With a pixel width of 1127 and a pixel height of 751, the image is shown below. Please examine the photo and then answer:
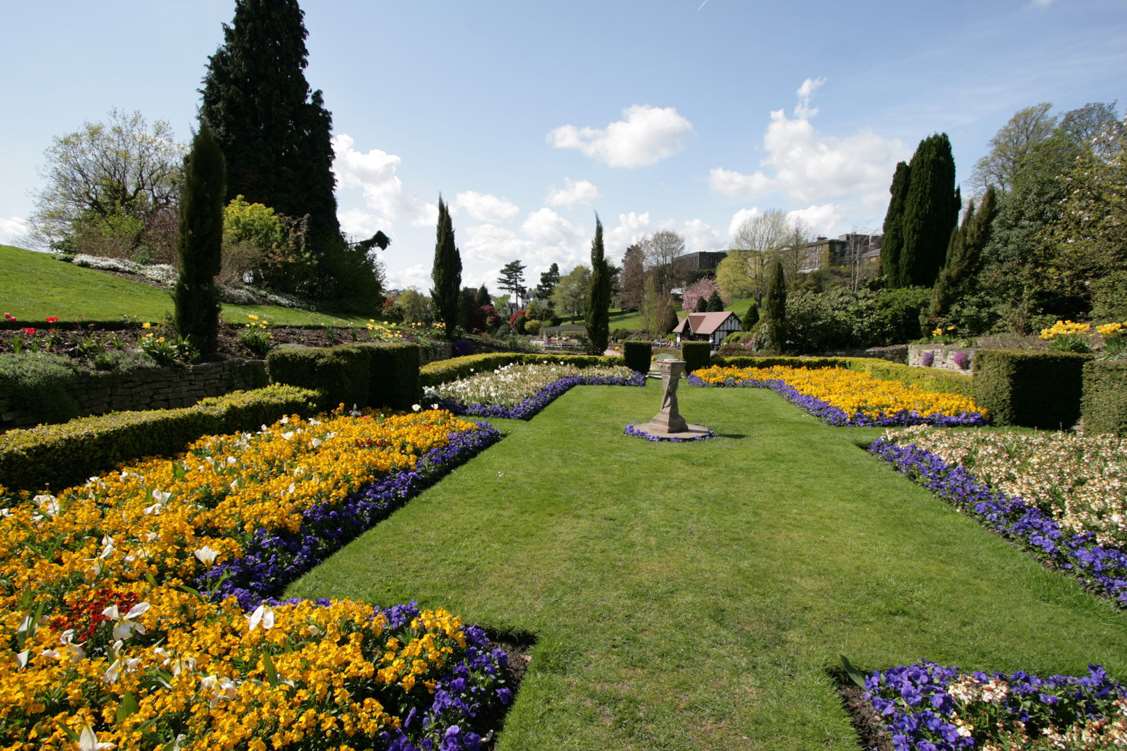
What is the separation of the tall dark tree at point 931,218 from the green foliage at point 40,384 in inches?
1222

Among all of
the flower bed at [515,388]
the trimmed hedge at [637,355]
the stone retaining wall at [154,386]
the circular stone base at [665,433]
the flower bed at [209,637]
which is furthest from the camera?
the trimmed hedge at [637,355]

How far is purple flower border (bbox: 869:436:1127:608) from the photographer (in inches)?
160

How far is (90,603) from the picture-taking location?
3.06m

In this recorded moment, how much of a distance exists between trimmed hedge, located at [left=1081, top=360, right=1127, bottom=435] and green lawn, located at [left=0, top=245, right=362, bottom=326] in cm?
1737

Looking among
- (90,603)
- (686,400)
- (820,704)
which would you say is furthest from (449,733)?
(686,400)

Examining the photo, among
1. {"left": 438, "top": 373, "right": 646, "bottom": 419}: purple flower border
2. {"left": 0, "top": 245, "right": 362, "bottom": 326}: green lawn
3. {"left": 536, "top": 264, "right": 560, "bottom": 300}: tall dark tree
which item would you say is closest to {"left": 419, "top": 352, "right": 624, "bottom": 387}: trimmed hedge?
{"left": 438, "top": 373, "right": 646, "bottom": 419}: purple flower border

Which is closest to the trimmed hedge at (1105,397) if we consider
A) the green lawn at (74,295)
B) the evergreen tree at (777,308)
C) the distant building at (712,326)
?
the evergreen tree at (777,308)

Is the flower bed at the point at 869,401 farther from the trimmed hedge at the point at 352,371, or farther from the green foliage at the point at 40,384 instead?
the green foliage at the point at 40,384

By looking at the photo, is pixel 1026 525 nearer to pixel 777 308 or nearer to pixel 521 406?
pixel 521 406

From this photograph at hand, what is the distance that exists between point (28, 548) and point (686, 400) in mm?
11882

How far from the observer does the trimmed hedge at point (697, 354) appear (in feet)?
60.4

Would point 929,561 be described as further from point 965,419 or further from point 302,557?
point 965,419

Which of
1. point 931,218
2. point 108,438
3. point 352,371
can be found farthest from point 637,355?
point 931,218

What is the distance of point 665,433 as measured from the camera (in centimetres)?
906
